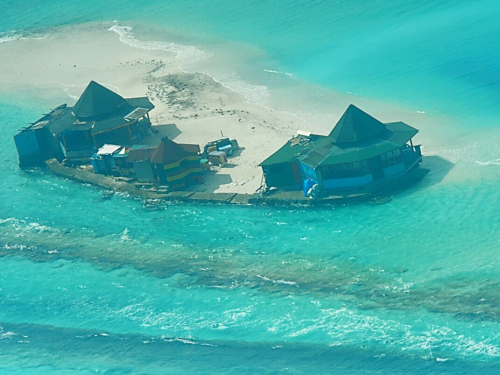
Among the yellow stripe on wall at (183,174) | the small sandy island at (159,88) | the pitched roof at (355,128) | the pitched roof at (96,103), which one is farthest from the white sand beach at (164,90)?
the pitched roof at (355,128)

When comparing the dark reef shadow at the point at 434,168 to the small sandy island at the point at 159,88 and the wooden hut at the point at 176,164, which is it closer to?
the small sandy island at the point at 159,88

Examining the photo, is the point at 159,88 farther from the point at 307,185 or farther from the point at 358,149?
the point at 358,149

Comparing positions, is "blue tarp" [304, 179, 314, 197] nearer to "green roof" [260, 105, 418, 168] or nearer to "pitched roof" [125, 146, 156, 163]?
"green roof" [260, 105, 418, 168]

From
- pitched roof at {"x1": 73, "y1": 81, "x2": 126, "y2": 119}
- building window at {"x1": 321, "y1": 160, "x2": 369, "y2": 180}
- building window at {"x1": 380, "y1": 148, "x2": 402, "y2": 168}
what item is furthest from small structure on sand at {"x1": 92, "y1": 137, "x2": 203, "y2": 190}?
building window at {"x1": 380, "y1": 148, "x2": 402, "y2": 168}

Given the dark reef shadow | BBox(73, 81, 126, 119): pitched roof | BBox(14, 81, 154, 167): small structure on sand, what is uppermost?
BBox(73, 81, 126, 119): pitched roof

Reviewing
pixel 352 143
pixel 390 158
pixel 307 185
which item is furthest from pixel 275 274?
pixel 390 158

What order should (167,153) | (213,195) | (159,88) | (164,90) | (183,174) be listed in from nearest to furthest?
(213,195) → (167,153) → (183,174) → (164,90) → (159,88)

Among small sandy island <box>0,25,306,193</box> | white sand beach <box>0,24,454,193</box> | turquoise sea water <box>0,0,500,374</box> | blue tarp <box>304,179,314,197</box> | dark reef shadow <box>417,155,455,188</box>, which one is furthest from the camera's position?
white sand beach <box>0,24,454,193</box>

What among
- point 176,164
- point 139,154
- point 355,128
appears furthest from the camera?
point 139,154
